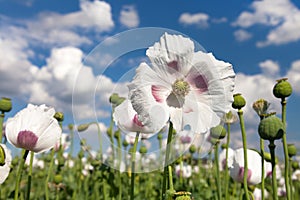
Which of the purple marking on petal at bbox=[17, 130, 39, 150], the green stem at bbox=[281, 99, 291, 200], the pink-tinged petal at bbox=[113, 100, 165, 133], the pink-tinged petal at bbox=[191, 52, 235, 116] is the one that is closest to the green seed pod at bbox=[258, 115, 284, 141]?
the green stem at bbox=[281, 99, 291, 200]

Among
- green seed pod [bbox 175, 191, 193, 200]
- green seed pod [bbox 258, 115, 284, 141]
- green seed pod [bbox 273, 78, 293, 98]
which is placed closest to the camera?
green seed pod [bbox 175, 191, 193, 200]

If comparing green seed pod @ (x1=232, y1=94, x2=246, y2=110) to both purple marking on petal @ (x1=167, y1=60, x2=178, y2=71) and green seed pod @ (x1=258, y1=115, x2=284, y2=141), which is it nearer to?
green seed pod @ (x1=258, y1=115, x2=284, y2=141)

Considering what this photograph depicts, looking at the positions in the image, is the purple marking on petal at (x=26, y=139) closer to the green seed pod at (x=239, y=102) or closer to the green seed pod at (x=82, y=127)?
the green seed pod at (x=82, y=127)

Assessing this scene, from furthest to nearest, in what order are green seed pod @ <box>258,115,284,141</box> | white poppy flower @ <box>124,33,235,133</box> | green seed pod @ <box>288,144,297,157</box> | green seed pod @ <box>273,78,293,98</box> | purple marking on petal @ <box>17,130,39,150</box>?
1. green seed pod @ <box>288,144,297,157</box>
2. purple marking on petal @ <box>17,130,39,150</box>
3. green seed pod @ <box>273,78,293,98</box>
4. green seed pod @ <box>258,115,284,141</box>
5. white poppy flower @ <box>124,33,235,133</box>

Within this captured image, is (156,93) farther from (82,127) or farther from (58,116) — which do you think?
(58,116)

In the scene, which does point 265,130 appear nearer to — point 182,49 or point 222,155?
point 182,49

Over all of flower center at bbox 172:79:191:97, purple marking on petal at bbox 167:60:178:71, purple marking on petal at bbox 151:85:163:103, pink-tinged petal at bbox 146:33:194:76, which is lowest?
purple marking on petal at bbox 151:85:163:103

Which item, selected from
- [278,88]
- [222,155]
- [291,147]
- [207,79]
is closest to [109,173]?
[222,155]
